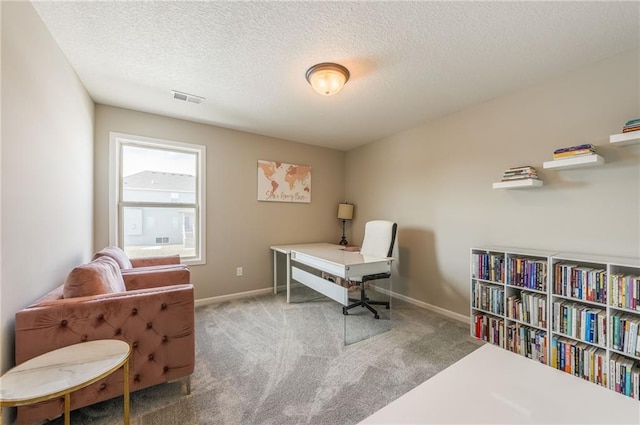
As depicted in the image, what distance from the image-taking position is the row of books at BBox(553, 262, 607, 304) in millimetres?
1788

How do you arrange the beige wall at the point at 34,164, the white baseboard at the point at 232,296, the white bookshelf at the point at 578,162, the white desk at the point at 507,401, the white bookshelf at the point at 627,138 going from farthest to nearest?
the white baseboard at the point at 232,296, the white bookshelf at the point at 578,162, the white bookshelf at the point at 627,138, the beige wall at the point at 34,164, the white desk at the point at 507,401

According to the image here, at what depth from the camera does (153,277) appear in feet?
7.60

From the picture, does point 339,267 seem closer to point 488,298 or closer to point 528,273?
point 488,298

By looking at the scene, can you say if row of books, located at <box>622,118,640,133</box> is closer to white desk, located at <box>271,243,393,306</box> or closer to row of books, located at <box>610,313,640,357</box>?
row of books, located at <box>610,313,640,357</box>

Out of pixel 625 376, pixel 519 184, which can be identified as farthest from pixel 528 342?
pixel 519 184

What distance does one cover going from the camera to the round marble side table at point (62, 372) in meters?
0.97

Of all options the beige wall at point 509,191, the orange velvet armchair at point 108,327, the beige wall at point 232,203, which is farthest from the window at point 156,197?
the beige wall at point 509,191

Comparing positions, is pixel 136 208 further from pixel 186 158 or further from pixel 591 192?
pixel 591 192

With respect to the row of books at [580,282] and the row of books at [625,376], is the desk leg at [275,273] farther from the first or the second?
the row of books at [625,376]

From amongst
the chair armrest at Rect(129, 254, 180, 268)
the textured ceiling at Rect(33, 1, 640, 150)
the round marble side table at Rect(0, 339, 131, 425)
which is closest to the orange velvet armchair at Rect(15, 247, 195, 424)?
the round marble side table at Rect(0, 339, 131, 425)

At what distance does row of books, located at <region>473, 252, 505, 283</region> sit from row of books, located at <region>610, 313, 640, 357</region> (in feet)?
2.35

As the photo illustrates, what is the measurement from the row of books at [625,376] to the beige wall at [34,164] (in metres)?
3.65

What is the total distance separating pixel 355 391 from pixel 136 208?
3.14 m

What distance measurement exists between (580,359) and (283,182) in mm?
3700
